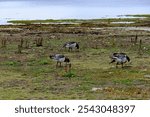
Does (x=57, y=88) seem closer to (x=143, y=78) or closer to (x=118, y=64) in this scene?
(x=143, y=78)

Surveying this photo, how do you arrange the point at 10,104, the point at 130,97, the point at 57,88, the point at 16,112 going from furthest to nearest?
the point at 57,88 → the point at 130,97 → the point at 10,104 → the point at 16,112

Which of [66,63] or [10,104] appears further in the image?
[66,63]

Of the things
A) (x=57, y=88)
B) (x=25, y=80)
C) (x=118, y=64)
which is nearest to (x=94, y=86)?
(x=57, y=88)

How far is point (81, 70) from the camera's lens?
2553 centimetres

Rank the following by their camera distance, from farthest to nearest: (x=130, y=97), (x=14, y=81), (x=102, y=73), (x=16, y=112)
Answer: (x=102, y=73) < (x=14, y=81) < (x=130, y=97) < (x=16, y=112)

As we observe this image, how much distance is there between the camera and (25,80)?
2259cm

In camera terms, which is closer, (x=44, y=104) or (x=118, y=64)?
(x=44, y=104)

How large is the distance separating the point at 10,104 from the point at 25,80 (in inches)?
324

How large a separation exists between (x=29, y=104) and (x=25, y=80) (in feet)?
28.0

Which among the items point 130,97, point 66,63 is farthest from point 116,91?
point 66,63

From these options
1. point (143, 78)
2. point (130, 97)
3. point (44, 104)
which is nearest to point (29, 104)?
point (44, 104)

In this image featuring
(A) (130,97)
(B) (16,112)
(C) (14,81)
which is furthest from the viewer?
(C) (14,81)

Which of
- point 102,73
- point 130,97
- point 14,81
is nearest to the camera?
point 130,97

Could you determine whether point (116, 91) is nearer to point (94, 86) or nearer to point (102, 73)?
point (94, 86)
